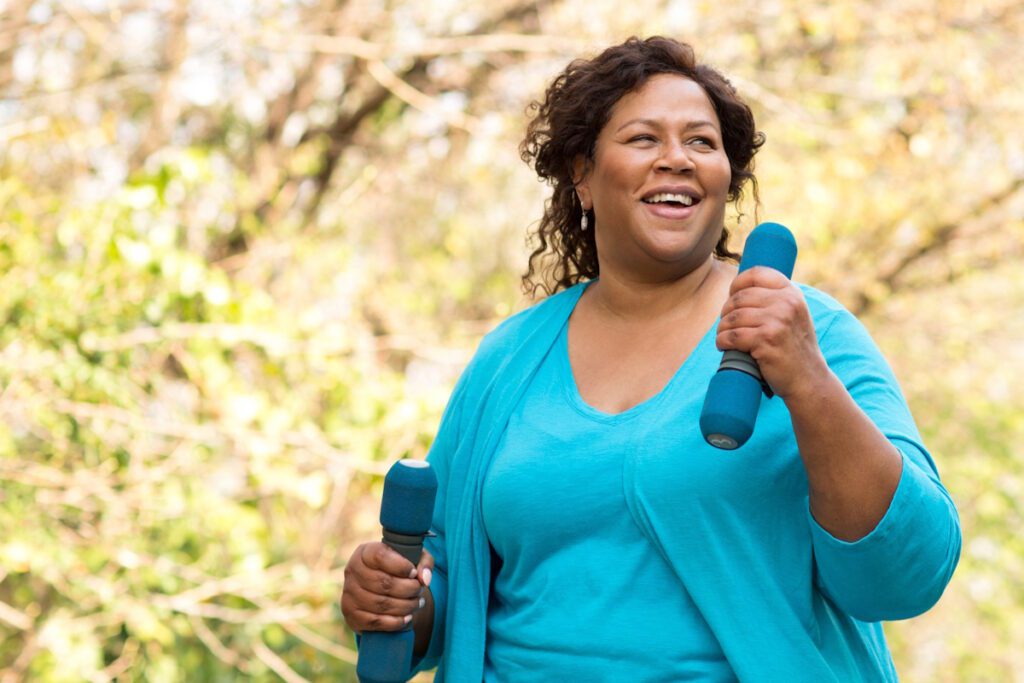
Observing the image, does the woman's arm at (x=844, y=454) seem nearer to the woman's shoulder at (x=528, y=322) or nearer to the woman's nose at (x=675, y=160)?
the woman's nose at (x=675, y=160)

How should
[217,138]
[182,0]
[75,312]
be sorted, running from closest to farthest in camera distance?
[75,312] < [182,0] < [217,138]

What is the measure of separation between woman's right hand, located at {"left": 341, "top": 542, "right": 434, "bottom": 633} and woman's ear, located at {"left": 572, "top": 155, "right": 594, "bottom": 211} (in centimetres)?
78

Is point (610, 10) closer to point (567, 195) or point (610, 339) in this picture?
point (567, 195)

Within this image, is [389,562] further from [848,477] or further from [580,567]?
[848,477]

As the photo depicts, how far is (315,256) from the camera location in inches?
235

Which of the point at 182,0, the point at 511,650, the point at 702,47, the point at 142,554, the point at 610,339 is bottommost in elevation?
the point at 142,554

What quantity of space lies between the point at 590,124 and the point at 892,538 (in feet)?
3.16

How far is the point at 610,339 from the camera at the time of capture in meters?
2.33

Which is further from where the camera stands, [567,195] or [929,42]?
[929,42]

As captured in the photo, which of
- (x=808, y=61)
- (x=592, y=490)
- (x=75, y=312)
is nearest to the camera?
(x=592, y=490)

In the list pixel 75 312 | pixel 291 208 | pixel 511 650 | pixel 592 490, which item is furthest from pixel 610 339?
pixel 291 208

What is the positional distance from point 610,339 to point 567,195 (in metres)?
0.42

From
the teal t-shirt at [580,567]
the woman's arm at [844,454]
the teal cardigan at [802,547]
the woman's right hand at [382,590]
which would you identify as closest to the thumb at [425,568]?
the woman's right hand at [382,590]

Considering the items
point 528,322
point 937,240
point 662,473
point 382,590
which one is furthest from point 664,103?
point 937,240
